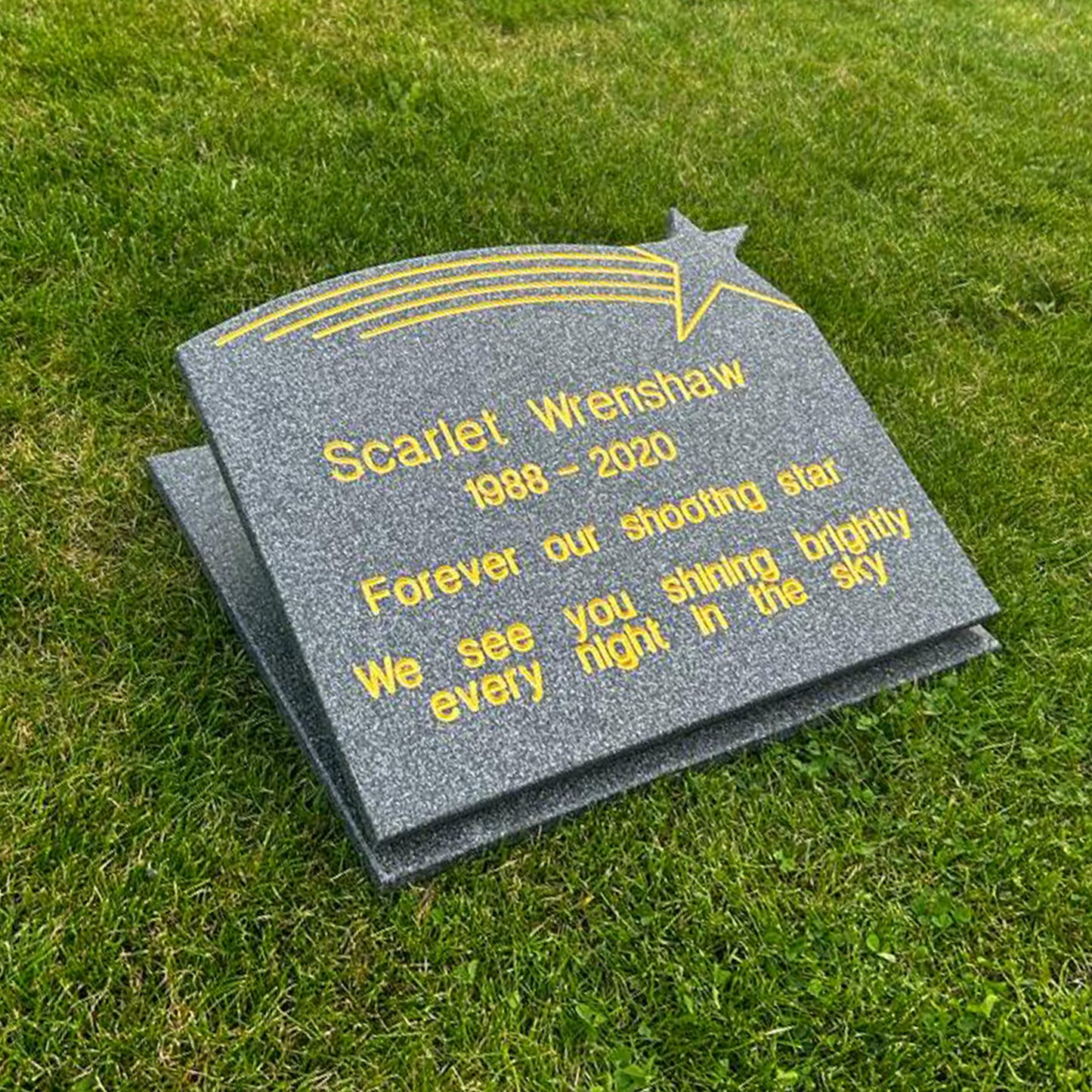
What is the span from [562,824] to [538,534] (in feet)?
1.88

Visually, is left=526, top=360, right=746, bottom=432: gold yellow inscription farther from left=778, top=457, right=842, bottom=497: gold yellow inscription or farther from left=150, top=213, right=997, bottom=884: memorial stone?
left=778, top=457, right=842, bottom=497: gold yellow inscription

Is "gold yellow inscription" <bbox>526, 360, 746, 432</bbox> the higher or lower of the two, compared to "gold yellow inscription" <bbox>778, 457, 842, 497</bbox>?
higher

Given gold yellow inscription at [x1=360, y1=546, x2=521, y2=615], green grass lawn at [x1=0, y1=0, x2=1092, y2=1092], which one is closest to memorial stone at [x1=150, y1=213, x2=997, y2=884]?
gold yellow inscription at [x1=360, y1=546, x2=521, y2=615]

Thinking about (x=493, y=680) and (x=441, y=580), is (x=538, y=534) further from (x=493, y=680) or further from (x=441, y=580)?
(x=493, y=680)

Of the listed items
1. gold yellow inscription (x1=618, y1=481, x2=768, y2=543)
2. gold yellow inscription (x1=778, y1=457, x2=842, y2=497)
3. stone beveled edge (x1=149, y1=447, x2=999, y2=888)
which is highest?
gold yellow inscription (x1=778, y1=457, x2=842, y2=497)

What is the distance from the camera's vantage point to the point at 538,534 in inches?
92.3

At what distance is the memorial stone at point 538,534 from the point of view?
2123 millimetres

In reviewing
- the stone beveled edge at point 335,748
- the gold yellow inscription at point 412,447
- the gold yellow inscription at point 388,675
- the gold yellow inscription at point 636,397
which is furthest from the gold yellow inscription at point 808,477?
the gold yellow inscription at point 388,675

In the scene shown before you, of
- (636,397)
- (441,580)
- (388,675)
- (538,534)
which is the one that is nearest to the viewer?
(388,675)

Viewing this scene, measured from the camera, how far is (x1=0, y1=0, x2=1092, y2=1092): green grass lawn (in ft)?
6.47

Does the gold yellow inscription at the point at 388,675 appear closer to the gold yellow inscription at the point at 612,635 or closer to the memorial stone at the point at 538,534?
the memorial stone at the point at 538,534

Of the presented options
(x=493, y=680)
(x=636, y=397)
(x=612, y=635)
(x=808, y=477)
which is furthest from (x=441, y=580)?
(x=808, y=477)

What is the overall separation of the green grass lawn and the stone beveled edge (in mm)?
50

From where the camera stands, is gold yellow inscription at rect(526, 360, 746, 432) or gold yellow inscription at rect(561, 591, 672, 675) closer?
gold yellow inscription at rect(561, 591, 672, 675)
